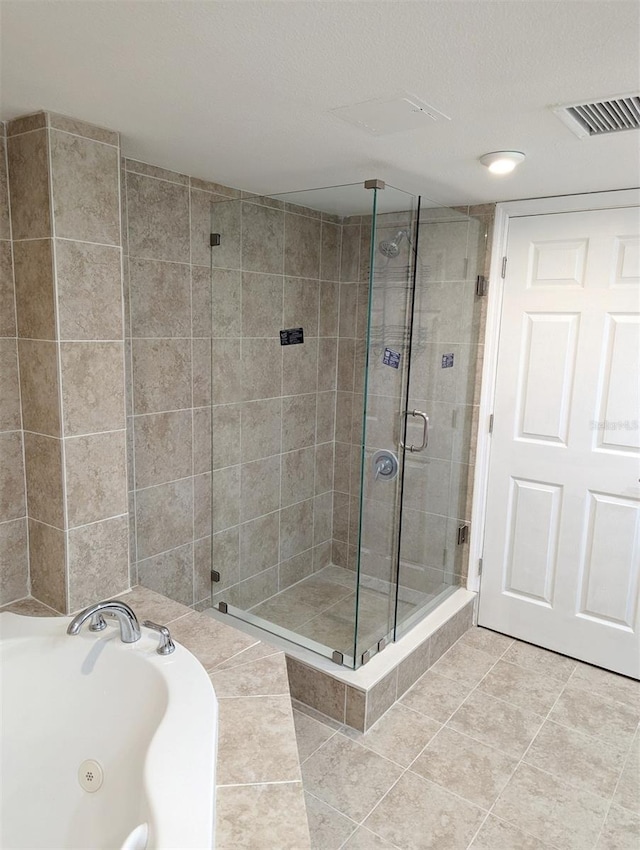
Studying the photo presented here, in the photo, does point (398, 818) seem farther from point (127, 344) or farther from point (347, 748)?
point (127, 344)

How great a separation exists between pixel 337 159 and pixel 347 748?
221cm

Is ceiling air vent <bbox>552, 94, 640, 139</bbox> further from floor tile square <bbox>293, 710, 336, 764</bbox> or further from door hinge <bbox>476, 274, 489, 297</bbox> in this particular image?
floor tile square <bbox>293, 710, 336, 764</bbox>

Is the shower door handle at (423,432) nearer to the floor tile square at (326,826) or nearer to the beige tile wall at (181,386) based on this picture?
the beige tile wall at (181,386)

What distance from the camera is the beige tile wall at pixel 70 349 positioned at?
184 cm

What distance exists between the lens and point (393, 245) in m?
2.28

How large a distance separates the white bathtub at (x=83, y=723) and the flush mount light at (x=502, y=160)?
1.93 m

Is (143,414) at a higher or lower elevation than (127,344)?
lower

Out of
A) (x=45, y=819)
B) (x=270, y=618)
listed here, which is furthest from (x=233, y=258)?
(x=45, y=819)

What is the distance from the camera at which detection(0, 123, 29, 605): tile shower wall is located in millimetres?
1949

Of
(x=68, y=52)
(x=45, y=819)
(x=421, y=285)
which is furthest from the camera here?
(x=421, y=285)

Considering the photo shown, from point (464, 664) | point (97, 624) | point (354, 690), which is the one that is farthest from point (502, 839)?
point (97, 624)

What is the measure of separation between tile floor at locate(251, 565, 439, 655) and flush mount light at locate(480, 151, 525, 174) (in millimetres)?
1708

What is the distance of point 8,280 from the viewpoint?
1972 mm

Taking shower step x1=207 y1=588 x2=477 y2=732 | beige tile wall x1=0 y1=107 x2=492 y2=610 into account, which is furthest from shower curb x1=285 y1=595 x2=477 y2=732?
beige tile wall x1=0 y1=107 x2=492 y2=610
